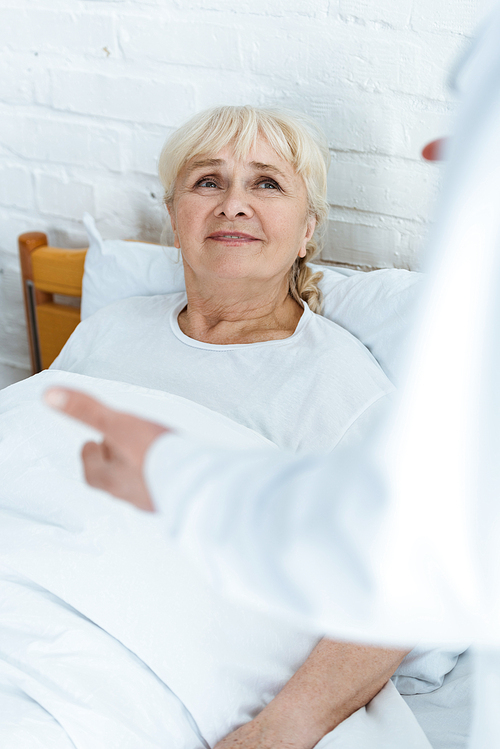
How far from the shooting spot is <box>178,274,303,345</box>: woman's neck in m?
1.26

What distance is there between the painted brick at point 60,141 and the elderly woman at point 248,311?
0.30 metres

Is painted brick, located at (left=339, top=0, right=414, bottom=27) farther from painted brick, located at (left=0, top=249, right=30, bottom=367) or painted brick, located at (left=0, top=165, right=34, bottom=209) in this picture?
painted brick, located at (left=0, top=249, right=30, bottom=367)

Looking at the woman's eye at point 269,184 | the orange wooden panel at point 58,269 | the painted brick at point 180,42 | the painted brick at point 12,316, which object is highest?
the painted brick at point 180,42

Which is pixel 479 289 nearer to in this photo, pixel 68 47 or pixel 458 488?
pixel 458 488

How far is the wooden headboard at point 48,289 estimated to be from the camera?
1.64 metres

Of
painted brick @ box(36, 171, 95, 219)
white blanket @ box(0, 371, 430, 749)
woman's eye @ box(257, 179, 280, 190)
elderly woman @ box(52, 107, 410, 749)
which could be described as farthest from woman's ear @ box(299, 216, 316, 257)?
painted brick @ box(36, 171, 95, 219)

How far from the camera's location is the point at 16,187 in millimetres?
1763

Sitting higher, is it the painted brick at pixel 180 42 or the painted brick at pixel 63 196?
the painted brick at pixel 180 42

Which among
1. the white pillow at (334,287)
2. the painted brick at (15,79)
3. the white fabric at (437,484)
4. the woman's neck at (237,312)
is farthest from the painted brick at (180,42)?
the white fabric at (437,484)

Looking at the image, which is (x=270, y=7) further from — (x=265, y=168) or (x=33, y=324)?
(x=33, y=324)

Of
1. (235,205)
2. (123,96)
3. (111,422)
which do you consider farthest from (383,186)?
(111,422)

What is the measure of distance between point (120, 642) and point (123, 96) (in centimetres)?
124

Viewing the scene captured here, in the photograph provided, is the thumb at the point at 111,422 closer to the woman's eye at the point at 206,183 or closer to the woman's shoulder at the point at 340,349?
the woman's shoulder at the point at 340,349

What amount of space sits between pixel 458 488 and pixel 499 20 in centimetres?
28
